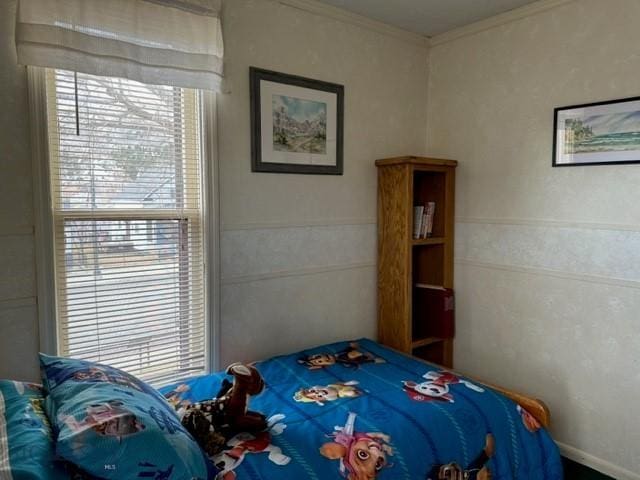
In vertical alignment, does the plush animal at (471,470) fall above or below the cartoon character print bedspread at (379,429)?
below

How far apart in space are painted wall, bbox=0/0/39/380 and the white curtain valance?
0.27ft

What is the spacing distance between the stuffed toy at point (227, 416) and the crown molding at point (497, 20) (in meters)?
2.44

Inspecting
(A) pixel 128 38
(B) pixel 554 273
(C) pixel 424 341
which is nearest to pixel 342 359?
(C) pixel 424 341

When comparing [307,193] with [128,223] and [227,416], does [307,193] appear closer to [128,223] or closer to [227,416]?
[128,223]

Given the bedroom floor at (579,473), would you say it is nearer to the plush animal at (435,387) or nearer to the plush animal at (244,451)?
the plush animal at (435,387)

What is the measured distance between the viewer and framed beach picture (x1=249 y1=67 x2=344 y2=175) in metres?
2.44

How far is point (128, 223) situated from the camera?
210 cm

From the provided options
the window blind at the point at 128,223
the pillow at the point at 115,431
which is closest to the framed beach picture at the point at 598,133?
the window blind at the point at 128,223

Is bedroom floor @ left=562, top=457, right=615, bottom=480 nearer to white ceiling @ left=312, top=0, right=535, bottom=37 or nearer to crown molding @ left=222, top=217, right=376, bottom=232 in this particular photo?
crown molding @ left=222, top=217, right=376, bottom=232

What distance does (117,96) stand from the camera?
2033 millimetres

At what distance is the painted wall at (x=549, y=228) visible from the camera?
229 cm

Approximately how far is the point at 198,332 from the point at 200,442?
0.85m

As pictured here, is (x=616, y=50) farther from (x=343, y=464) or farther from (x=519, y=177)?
(x=343, y=464)

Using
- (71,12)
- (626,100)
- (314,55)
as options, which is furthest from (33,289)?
(626,100)
